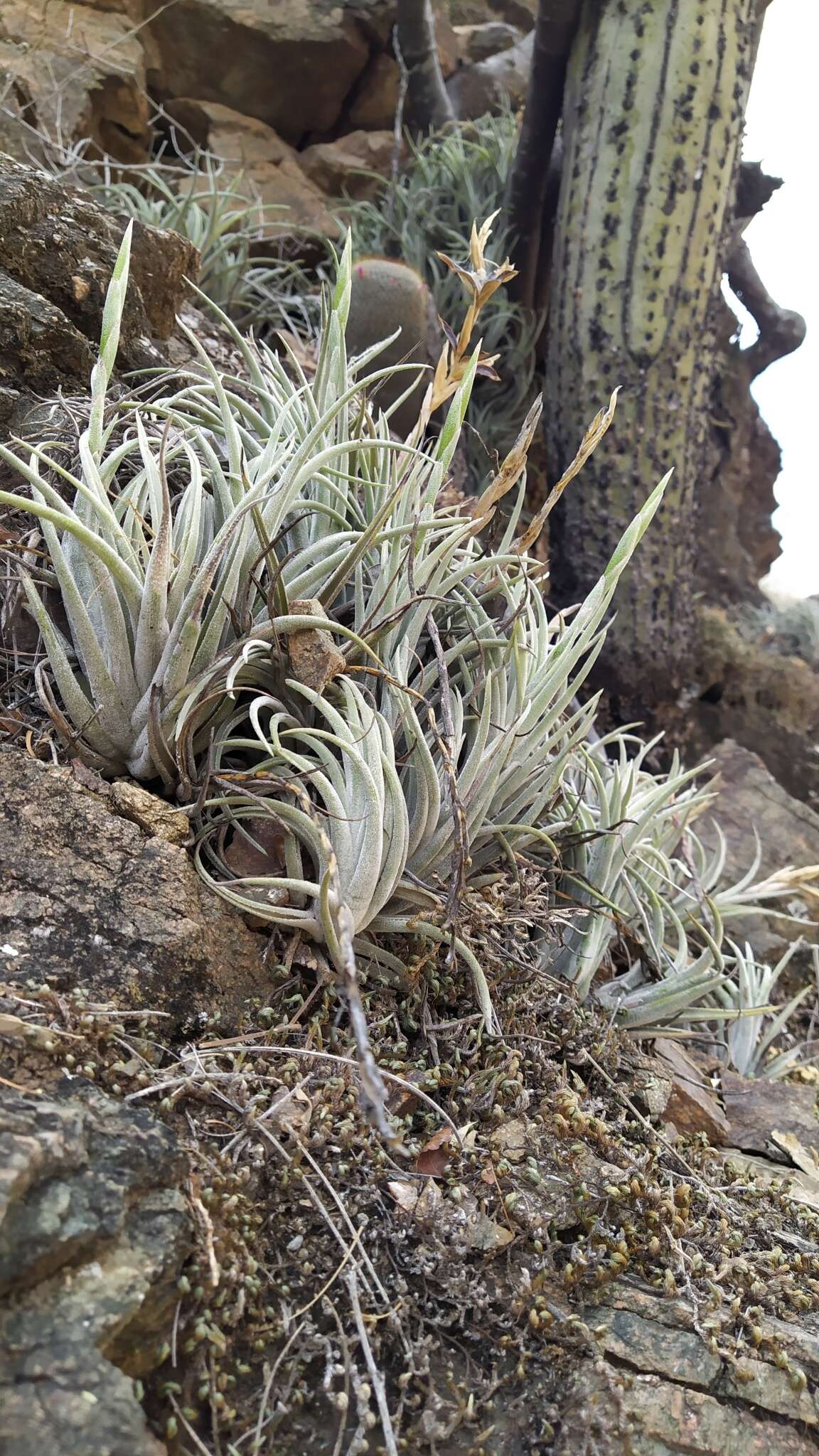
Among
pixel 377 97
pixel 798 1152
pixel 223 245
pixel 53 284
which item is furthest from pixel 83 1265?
pixel 377 97

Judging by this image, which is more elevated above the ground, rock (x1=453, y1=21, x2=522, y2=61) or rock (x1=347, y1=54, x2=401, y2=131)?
rock (x1=453, y1=21, x2=522, y2=61)

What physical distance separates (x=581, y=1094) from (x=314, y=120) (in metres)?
4.49

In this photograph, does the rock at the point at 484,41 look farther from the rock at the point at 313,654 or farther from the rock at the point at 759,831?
the rock at the point at 313,654

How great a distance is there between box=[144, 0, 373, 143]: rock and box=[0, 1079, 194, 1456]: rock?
4450 millimetres

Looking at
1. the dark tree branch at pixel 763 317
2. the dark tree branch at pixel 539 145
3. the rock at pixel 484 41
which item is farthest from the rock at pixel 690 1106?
the rock at pixel 484 41

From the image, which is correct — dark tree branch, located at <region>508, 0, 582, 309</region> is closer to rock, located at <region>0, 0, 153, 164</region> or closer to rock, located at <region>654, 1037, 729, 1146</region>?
rock, located at <region>0, 0, 153, 164</region>

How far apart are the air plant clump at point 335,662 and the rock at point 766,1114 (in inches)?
9.9

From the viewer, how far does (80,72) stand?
364 cm

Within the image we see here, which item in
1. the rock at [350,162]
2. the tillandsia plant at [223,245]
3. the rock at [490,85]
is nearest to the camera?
the tillandsia plant at [223,245]

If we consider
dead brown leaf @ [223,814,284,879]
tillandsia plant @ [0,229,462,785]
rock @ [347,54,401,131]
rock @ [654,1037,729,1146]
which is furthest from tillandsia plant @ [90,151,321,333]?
rock @ [654,1037,729,1146]

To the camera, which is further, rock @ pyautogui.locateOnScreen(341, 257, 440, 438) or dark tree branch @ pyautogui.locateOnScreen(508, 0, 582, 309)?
dark tree branch @ pyautogui.locateOnScreen(508, 0, 582, 309)

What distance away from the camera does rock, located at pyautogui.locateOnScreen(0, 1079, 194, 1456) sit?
0.76 m

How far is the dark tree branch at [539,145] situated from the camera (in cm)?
318

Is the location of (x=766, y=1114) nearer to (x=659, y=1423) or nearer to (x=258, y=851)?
(x=659, y=1423)
